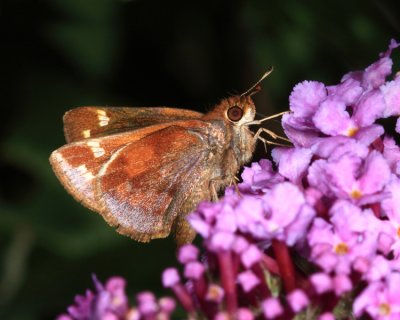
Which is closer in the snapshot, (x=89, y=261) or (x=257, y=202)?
(x=257, y=202)

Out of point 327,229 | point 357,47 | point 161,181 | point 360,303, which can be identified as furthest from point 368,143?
point 357,47

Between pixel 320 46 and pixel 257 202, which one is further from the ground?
pixel 320 46

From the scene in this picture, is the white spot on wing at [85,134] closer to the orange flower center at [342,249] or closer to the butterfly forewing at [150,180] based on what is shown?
the butterfly forewing at [150,180]

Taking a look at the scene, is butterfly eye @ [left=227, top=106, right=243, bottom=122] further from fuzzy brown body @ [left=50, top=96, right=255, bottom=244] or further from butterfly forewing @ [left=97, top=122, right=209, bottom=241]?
butterfly forewing @ [left=97, top=122, right=209, bottom=241]

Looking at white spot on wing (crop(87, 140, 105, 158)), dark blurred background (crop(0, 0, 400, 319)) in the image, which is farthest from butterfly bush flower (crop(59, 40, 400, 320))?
dark blurred background (crop(0, 0, 400, 319))

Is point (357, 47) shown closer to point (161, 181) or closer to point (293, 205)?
point (161, 181)
